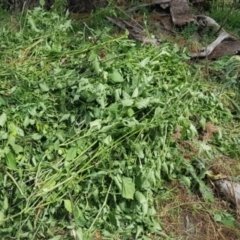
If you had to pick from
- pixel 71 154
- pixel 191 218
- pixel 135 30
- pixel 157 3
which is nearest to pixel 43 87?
pixel 71 154

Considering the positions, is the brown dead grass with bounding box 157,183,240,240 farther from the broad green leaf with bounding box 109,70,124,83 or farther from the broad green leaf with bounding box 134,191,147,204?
the broad green leaf with bounding box 109,70,124,83

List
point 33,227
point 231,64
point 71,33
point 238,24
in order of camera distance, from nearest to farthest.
Result: point 33,227 → point 231,64 → point 71,33 → point 238,24

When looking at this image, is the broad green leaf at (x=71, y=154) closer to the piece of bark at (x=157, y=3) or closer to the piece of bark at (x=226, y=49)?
the piece of bark at (x=226, y=49)

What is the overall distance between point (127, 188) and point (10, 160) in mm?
679

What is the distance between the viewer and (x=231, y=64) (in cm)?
457

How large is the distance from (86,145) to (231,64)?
1880 mm

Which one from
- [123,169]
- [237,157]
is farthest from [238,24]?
[123,169]

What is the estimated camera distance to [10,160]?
3.09 metres

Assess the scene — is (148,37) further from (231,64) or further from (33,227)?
(33,227)

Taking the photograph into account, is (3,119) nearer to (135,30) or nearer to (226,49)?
(135,30)

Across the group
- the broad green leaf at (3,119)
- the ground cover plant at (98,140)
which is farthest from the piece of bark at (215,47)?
the broad green leaf at (3,119)

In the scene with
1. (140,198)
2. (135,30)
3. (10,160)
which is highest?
(10,160)

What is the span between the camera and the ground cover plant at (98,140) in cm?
305

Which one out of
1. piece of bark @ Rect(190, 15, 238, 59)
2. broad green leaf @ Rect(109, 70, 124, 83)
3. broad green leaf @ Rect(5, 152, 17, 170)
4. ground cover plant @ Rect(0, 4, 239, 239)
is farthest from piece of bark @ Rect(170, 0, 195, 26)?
broad green leaf @ Rect(5, 152, 17, 170)
